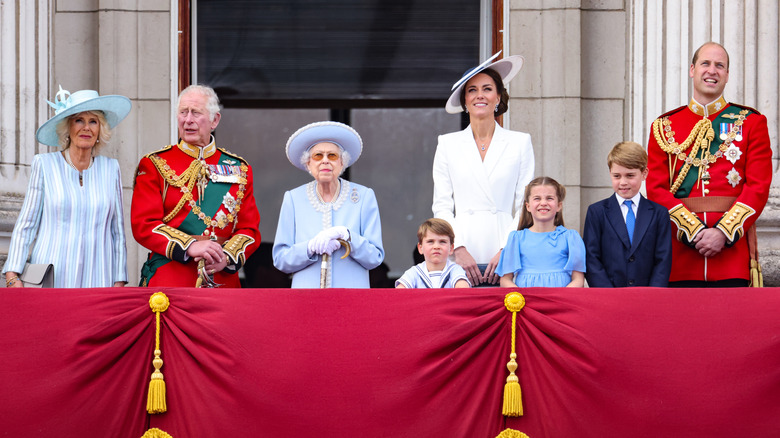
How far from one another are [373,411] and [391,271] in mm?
4957

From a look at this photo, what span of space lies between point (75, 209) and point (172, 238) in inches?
23.0

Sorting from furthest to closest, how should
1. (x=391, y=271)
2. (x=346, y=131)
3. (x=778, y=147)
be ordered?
1. (x=391, y=271)
2. (x=778, y=147)
3. (x=346, y=131)

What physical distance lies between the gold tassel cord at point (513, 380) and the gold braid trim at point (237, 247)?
4.77 feet

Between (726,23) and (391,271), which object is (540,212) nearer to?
(726,23)

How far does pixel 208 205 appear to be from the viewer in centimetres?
547

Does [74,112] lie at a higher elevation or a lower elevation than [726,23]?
lower

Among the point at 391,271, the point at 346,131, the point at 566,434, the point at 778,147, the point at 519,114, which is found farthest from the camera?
the point at 391,271

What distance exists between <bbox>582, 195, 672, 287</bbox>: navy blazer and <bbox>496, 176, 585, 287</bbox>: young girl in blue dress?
0.09 meters

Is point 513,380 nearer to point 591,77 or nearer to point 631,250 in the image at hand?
point 631,250

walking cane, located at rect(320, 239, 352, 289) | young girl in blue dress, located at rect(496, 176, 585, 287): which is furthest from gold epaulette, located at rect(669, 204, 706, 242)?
walking cane, located at rect(320, 239, 352, 289)

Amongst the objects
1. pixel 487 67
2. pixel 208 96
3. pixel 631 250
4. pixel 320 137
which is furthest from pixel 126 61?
pixel 631 250

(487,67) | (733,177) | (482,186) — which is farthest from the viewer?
(487,67)

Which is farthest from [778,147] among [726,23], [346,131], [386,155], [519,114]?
[386,155]

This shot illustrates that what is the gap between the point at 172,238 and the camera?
206 inches
